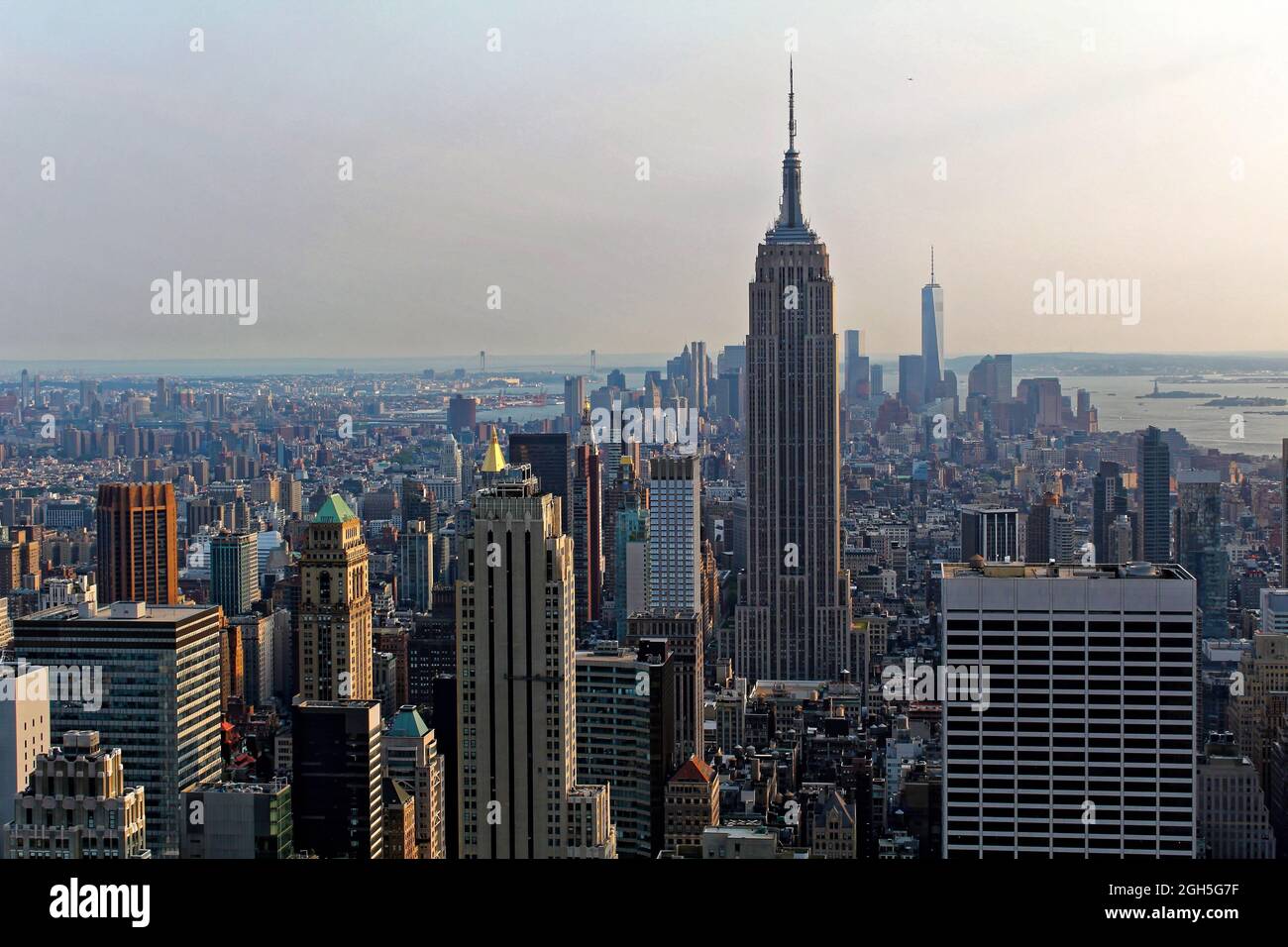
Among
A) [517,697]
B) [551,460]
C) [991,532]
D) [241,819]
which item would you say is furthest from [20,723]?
[991,532]

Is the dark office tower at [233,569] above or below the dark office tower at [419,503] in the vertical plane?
below

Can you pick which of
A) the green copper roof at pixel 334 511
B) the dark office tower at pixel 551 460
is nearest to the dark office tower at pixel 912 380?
the dark office tower at pixel 551 460

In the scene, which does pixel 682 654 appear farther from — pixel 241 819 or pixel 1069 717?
pixel 241 819

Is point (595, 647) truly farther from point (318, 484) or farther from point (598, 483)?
point (598, 483)

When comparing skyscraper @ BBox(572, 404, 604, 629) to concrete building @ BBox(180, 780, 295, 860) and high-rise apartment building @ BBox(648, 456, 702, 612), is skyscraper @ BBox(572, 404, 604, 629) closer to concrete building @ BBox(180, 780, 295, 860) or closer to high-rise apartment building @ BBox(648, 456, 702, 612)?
high-rise apartment building @ BBox(648, 456, 702, 612)

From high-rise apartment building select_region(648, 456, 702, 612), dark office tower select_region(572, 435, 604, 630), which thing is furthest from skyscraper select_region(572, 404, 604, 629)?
high-rise apartment building select_region(648, 456, 702, 612)

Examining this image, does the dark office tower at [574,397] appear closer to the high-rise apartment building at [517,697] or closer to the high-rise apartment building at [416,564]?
the high-rise apartment building at [517,697]

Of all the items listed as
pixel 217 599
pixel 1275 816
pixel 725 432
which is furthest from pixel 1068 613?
pixel 725 432
